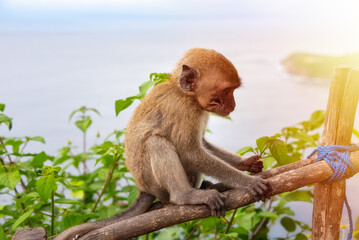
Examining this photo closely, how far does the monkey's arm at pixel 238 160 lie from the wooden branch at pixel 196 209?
32 cm

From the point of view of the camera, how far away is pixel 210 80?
318 cm

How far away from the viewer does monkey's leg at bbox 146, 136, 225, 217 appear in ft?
10.3

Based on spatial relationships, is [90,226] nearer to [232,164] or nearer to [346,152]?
[232,164]

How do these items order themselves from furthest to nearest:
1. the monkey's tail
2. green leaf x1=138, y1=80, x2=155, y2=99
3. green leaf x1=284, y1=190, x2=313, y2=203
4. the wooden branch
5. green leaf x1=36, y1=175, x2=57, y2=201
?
1. green leaf x1=284, y1=190, x2=313, y2=203
2. green leaf x1=138, y1=80, x2=155, y2=99
3. green leaf x1=36, y1=175, x2=57, y2=201
4. the monkey's tail
5. the wooden branch

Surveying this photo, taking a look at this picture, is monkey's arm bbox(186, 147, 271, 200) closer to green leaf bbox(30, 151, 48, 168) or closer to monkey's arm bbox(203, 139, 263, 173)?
monkey's arm bbox(203, 139, 263, 173)

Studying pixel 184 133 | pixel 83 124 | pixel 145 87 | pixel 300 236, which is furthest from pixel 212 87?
pixel 300 236

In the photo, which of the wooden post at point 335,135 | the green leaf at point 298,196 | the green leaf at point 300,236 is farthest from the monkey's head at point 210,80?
the green leaf at point 300,236

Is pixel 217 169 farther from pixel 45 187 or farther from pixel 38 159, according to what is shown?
pixel 38 159

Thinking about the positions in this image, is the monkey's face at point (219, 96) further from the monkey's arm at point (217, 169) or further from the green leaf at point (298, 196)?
the green leaf at point (298, 196)

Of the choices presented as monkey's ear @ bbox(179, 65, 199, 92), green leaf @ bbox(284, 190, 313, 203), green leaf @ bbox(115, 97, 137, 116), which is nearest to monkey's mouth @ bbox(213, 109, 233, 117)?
monkey's ear @ bbox(179, 65, 199, 92)

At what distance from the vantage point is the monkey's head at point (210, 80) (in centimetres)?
315

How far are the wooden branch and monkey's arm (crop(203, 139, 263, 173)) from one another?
0.32 m

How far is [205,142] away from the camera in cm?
383

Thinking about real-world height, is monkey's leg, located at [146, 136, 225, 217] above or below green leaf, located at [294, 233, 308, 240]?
above
